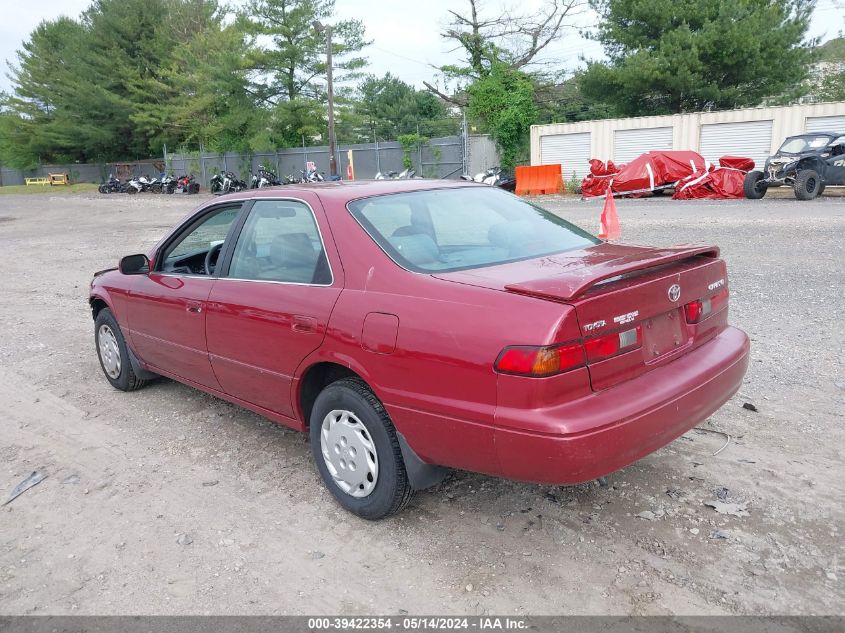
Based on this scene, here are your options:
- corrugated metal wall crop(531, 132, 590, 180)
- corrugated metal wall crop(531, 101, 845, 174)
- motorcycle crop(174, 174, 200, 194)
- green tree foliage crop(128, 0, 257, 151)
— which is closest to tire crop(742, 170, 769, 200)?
corrugated metal wall crop(531, 101, 845, 174)

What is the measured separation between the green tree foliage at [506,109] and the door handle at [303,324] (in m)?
28.4

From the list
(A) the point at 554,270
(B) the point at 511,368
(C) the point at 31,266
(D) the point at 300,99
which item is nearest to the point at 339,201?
(A) the point at 554,270

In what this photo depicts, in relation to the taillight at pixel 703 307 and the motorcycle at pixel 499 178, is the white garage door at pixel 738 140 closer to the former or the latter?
the motorcycle at pixel 499 178

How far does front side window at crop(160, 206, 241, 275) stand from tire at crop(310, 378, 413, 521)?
1.45 meters

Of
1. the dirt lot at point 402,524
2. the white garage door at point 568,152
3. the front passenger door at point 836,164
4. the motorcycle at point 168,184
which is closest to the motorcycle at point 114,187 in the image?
the motorcycle at point 168,184

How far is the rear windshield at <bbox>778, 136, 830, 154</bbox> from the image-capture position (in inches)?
688

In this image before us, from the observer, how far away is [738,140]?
23.2 m

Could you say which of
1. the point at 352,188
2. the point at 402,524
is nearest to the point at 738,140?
the point at 352,188

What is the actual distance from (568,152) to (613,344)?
25.5 metres

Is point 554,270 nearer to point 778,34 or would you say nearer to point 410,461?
point 410,461

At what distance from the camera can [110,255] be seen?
1330cm

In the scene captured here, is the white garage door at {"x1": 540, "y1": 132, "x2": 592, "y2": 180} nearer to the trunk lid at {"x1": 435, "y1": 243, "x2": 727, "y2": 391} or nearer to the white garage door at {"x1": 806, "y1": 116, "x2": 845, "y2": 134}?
the white garage door at {"x1": 806, "y1": 116, "x2": 845, "y2": 134}

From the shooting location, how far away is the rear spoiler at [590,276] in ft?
8.57

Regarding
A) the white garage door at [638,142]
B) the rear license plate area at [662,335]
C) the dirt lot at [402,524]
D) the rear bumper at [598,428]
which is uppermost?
the white garage door at [638,142]
